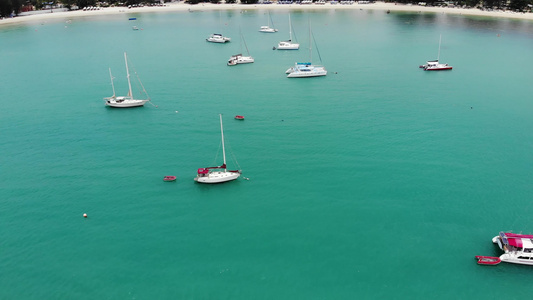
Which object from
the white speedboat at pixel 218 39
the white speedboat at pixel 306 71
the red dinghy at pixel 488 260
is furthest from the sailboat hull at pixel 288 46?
the red dinghy at pixel 488 260

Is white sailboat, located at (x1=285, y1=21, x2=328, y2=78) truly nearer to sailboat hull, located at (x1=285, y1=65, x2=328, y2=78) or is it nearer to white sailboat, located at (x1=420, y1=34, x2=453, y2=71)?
sailboat hull, located at (x1=285, y1=65, x2=328, y2=78)

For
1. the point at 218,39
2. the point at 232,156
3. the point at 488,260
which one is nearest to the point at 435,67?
the point at 232,156

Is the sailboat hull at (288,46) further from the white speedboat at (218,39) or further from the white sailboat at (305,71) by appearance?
the white sailboat at (305,71)

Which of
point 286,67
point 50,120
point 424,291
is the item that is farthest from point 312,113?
point 50,120

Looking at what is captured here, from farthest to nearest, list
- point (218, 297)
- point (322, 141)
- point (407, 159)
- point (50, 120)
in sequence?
point (50, 120) → point (322, 141) → point (407, 159) → point (218, 297)

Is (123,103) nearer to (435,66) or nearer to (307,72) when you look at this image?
(307,72)

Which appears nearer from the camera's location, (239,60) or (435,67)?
(435,67)

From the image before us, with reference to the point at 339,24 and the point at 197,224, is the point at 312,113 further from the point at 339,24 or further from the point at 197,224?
the point at 339,24
